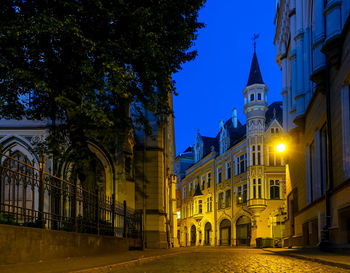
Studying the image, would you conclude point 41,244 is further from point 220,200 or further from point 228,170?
point 220,200

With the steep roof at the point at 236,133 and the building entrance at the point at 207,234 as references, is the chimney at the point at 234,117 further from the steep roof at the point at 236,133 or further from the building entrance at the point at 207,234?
the building entrance at the point at 207,234

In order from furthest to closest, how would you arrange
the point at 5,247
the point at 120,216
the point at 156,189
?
the point at 156,189 < the point at 120,216 < the point at 5,247

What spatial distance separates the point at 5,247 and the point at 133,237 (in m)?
12.4

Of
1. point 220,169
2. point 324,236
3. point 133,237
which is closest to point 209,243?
point 220,169

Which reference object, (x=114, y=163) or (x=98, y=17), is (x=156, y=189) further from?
(x=98, y=17)

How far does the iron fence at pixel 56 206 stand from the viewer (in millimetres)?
8376

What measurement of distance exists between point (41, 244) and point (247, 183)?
123 feet

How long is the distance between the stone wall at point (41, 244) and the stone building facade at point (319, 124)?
753 cm

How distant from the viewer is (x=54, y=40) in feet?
39.6

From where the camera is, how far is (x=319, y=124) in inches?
696

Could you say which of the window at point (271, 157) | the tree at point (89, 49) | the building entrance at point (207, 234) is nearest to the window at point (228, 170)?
the window at point (271, 157)

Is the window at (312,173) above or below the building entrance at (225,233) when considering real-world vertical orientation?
above

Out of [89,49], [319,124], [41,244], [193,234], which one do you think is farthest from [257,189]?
[41,244]

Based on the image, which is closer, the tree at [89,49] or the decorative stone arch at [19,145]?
the tree at [89,49]
